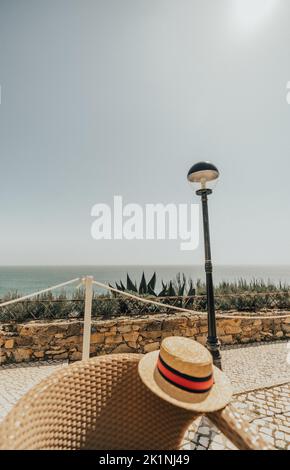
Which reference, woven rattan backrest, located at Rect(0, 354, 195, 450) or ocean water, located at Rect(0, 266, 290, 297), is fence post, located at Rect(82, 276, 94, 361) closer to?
woven rattan backrest, located at Rect(0, 354, 195, 450)

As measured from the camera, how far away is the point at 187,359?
4.37ft

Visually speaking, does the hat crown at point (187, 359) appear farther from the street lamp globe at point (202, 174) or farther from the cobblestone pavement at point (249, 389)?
the street lamp globe at point (202, 174)

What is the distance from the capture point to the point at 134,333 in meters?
6.23

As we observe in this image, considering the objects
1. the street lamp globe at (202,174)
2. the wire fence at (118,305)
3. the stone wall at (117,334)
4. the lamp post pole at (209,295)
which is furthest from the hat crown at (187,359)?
the stone wall at (117,334)

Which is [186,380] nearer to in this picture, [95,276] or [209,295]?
[209,295]

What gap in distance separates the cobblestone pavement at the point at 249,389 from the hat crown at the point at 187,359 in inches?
57.8

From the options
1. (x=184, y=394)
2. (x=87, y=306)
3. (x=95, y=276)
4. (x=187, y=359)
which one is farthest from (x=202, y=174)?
(x=95, y=276)

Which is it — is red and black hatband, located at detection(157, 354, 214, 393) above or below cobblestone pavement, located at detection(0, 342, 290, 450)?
above

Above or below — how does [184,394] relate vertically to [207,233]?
below

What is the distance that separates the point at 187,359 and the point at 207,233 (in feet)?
8.39

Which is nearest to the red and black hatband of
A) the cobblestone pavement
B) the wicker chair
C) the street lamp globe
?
the wicker chair

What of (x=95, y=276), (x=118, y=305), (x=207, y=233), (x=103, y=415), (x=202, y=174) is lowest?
(x=95, y=276)

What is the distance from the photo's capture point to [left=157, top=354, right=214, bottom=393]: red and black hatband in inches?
51.5

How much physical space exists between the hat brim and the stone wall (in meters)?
4.86
